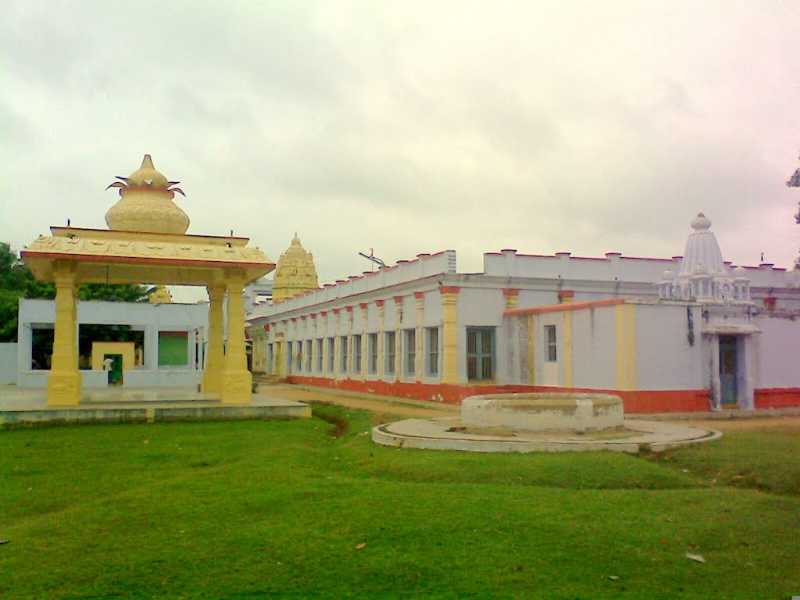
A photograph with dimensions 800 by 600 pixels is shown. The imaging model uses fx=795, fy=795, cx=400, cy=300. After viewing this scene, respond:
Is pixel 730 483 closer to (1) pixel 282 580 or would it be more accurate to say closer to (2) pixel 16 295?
(1) pixel 282 580

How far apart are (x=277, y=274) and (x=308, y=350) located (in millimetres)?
20219

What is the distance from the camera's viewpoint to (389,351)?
30906 mm

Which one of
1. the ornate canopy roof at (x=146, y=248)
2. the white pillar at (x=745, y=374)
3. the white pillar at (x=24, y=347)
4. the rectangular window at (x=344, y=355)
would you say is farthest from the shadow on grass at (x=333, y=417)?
the white pillar at (x=24, y=347)

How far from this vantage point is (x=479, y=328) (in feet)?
84.2

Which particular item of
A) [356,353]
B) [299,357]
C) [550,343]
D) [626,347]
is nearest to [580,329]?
[550,343]

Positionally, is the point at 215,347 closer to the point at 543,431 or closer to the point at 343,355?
the point at 343,355

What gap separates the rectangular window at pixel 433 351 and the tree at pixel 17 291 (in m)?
21.8

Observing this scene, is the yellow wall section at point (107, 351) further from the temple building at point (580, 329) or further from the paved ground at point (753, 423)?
the paved ground at point (753, 423)

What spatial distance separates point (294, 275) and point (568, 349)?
40567 millimetres

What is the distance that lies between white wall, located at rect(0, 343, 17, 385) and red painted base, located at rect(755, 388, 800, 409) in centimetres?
3187

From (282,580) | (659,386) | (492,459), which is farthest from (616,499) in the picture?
(659,386)

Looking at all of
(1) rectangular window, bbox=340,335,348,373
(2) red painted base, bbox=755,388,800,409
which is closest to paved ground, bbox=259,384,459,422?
(1) rectangular window, bbox=340,335,348,373

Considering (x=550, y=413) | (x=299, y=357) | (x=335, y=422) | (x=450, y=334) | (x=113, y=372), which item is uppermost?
(x=450, y=334)

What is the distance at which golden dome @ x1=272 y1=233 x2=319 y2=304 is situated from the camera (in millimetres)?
60256
